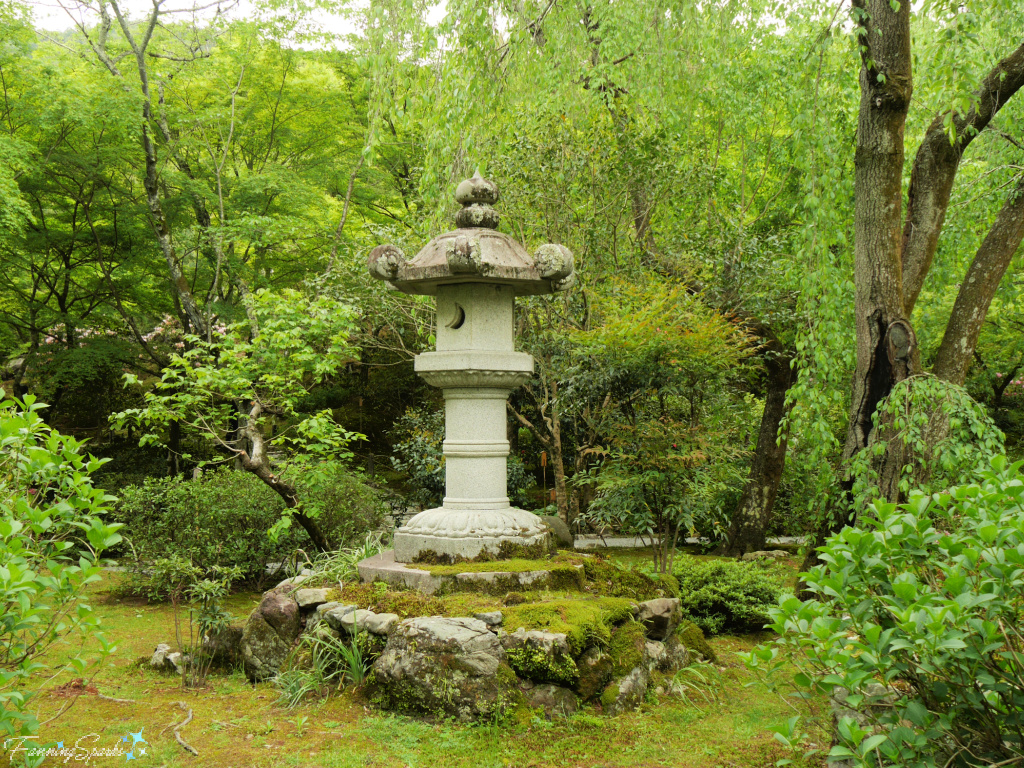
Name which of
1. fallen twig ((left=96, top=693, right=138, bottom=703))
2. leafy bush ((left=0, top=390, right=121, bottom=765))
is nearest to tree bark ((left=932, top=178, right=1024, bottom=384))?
leafy bush ((left=0, top=390, right=121, bottom=765))

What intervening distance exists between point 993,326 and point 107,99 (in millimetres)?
13283

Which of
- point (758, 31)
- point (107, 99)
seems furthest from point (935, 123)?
point (107, 99)

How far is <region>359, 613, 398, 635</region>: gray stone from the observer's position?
13.5 feet

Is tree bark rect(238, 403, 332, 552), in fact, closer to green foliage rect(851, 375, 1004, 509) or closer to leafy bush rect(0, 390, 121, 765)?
leafy bush rect(0, 390, 121, 765)

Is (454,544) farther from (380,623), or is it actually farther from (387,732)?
(387,732)

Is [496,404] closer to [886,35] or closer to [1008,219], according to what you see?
[886,35]

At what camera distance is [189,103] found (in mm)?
11430

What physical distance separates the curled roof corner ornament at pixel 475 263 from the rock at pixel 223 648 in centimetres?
270

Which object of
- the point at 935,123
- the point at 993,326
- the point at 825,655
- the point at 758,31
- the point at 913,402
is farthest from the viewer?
the point at 993,326

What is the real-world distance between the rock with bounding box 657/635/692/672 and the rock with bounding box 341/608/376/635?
1.79 m

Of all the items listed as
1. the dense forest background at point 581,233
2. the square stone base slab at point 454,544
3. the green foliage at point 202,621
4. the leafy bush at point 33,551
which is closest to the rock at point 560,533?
the dense forest background at point 581,233

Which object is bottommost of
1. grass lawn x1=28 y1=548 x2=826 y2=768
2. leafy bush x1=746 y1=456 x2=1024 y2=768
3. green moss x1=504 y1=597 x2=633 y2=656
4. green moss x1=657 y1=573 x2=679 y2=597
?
grass lawn x1=28 y1=548 x2=826 y2=768

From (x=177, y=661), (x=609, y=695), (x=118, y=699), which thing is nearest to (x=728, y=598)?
(x=609, y=695)
